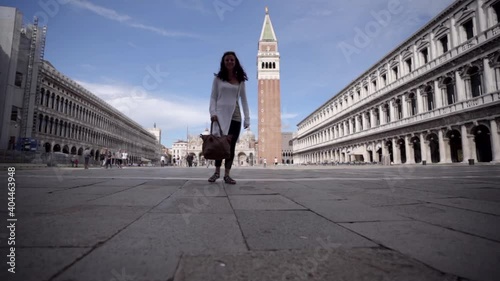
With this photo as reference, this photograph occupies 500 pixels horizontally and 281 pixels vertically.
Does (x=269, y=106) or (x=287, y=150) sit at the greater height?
(x=269, y=106)

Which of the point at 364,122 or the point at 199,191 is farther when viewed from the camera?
the point at 364,122

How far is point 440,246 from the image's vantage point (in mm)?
1154

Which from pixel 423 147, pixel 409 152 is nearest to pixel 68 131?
pixel 409 152

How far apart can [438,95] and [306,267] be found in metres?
28.8

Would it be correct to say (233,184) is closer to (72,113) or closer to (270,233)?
(270,233)

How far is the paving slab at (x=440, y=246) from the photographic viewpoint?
2.95 feet

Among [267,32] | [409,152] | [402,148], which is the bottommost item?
[409,152]

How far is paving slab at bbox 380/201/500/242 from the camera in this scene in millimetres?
1432

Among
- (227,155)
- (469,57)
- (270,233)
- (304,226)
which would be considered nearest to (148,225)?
(270,233)

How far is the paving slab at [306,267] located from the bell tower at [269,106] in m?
62.4

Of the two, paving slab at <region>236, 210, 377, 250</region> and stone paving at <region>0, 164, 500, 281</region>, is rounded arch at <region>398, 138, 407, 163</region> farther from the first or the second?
paving slab at <region>236, 210, 377, 250</region>

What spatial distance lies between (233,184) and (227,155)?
2.39 feet

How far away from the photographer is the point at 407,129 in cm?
2772

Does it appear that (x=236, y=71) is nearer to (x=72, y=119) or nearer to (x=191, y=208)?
(x=191, y=208)
